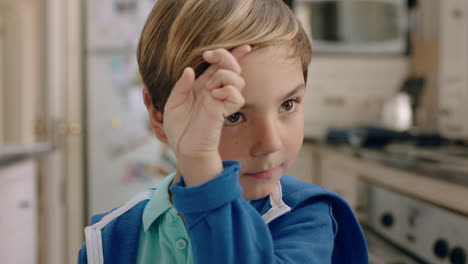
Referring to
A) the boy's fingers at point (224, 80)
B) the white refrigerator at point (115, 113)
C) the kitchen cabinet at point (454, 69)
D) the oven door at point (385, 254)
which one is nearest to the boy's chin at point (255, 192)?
the boy's fingers at point (224, 80)

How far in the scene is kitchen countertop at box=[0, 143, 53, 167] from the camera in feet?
4.36

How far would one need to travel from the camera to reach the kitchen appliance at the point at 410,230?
2.66 feet

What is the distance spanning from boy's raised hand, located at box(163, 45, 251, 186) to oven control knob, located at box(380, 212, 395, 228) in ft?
2.90

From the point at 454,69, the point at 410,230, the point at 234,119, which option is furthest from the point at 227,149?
the point at 454,69

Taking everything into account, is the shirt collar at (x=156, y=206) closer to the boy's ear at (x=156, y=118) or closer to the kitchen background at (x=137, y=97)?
the boy's ear at (x=156, y=118)

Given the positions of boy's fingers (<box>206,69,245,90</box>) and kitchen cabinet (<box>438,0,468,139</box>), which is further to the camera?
kitchen cabinet (<box>438,0,468,139</box>)

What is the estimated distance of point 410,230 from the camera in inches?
38.4

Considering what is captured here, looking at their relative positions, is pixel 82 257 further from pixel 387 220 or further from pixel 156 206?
pixel 387 220

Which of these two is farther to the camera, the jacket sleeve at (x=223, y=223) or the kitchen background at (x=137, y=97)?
the kitchen background at (x=137, y=97)

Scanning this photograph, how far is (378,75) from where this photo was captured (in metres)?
2.11

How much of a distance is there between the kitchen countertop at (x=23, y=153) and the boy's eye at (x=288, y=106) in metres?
1.16

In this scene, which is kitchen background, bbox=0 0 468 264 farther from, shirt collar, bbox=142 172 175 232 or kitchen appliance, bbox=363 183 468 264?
shirt collar, bbox=142 172 175 232

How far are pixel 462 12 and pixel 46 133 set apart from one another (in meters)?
1.80

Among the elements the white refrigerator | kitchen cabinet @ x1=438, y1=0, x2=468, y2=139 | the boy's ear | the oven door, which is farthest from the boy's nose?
the white refrigerator
